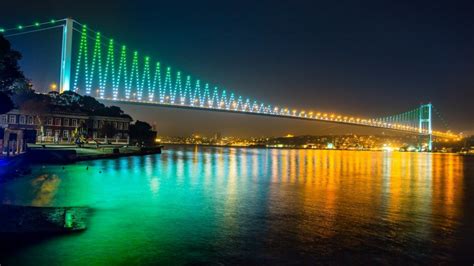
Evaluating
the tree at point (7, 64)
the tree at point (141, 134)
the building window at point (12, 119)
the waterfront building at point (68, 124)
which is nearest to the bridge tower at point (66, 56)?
the waterfront building at point (68, 124)

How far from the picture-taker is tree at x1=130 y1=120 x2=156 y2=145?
3059 inches

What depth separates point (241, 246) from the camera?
345 inches

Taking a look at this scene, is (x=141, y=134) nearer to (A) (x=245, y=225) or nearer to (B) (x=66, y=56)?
(B) (x=66, y=56)

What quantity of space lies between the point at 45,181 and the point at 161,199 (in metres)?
6.69

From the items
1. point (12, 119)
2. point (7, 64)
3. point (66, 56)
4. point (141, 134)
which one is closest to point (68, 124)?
point (12, 119)

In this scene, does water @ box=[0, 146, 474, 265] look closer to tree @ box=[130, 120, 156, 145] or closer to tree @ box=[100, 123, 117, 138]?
tree @ box=[100, 123, 117, 138]

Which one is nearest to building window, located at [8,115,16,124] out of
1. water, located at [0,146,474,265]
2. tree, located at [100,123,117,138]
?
tree, located at [100,123,117,138]

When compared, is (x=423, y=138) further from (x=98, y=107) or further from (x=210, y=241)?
(x=210, y=241)

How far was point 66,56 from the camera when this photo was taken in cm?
5334

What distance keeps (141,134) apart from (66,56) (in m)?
27.9

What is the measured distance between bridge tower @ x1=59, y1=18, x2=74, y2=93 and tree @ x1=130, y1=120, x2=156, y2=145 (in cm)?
2352

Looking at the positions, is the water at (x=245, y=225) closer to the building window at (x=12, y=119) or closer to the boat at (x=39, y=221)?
the boat at (x=39, y=221)

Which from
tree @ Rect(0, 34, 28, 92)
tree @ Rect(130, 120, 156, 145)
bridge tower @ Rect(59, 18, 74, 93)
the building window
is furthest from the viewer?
tree @ Rect(130, 120, 156, 145)

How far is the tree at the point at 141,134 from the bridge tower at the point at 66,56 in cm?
2352
